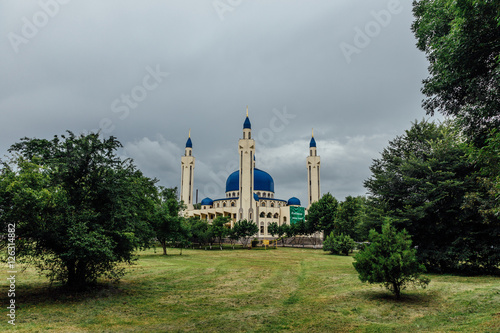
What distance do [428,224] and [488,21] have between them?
1501 centimetres

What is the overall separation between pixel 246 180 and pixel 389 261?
5922 cm

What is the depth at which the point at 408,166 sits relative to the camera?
69.3 feet

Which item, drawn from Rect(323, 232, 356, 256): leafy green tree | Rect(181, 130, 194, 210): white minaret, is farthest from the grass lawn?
Rect(181, 130, 194, 210): white minaret

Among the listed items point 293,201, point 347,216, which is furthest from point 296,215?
point 293,201

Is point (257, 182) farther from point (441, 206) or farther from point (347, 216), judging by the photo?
point (441, 206)

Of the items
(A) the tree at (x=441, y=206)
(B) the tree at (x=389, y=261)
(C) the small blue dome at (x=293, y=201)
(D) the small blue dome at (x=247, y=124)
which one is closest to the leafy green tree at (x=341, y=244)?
(A) the tree at (x=441, y=206)

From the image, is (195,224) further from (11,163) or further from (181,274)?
(11,163)

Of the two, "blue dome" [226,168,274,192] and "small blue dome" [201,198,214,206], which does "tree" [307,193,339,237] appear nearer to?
"blue dome" [226,168,274,192]

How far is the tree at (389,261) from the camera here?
39.1 feet

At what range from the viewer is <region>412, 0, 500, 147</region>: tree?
9250 mm

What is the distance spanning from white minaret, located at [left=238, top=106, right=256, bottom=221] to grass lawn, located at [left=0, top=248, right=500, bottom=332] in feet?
175

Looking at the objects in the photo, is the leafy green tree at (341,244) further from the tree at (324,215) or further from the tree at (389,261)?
the tree at (389,261)

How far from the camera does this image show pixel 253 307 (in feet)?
37.5

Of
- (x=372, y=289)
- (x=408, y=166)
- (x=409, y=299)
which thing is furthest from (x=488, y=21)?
(x=408, y=166)
